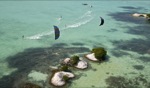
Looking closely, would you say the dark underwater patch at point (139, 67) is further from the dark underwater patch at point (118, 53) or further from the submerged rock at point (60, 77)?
the submerged rock at point (60, 77)

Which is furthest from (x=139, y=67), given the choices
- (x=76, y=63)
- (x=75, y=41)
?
(x=75, y=41)

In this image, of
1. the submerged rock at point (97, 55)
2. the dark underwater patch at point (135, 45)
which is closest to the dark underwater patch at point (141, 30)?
the dark underwater patch at point (135, 45)

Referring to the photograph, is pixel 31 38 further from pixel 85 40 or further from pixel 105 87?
pixel 105 87

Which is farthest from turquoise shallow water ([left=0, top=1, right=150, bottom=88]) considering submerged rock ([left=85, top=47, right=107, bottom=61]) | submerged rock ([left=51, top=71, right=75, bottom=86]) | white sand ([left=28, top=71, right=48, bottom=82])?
submerged rock ([left=85, top=47, right=107, bottom=61])

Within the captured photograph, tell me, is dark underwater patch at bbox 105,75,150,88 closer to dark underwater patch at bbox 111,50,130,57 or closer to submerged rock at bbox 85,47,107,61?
submerged rock at bbox 85,47,107,61

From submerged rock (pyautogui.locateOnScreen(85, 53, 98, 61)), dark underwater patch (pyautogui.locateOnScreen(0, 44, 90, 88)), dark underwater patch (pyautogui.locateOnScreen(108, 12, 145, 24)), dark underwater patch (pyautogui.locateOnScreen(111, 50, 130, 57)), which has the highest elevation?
submerged rock (pyautogui.locateOnScreen(85, 53, 98, 61))

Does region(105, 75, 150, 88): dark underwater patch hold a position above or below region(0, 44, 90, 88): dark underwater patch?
below

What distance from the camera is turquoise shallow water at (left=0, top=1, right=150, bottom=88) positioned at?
35438 mm

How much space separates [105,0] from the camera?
106 meters

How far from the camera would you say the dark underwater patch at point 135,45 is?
46281 millimetres

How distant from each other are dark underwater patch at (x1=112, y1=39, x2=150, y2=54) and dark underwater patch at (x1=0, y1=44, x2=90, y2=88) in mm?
7965

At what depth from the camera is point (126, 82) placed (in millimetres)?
33844

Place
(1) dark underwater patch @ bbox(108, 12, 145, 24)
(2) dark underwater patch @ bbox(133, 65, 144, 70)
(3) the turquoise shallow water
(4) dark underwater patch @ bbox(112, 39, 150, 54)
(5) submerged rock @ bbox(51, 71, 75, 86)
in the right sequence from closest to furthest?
1. (5) submerged rock @ bbox(51, 71, 75, 86)
2. (3) the turquoise shallow water
3. (2) dark underwater patch @ bbox(133, 65, 144, 70)
4. (4) dark underwater patch @ bbox(112, 39, 150, 54)
5. (1) dark underwater patch @ bbox(108, 12, 145, 24)

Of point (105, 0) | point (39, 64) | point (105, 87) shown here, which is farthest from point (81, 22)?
point (105, 0)
